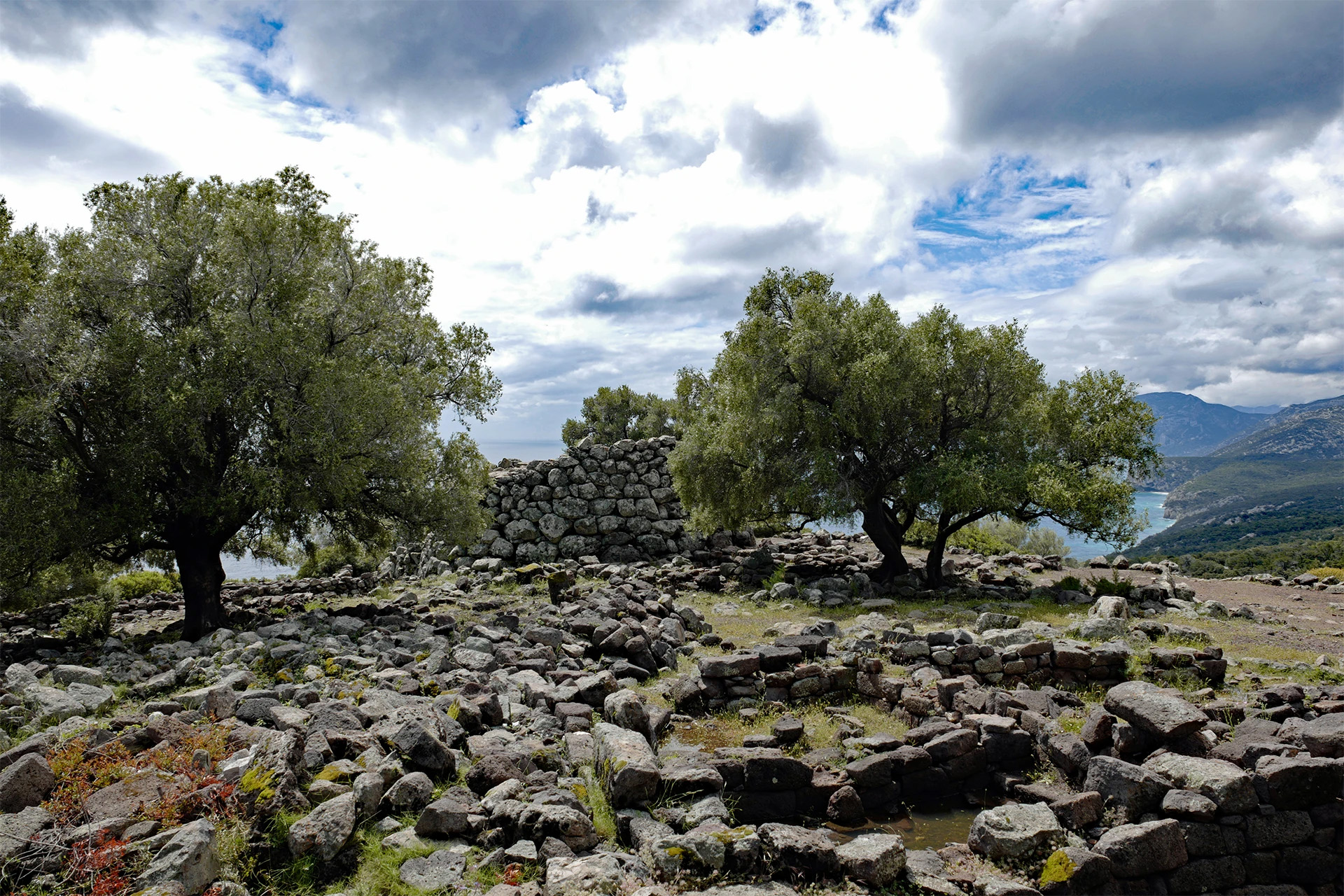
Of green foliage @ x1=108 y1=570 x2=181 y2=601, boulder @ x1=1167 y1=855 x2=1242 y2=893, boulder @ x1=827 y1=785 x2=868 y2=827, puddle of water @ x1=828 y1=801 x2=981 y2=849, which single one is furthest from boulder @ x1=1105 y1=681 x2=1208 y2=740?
green foliage @ x1=108 y1=570 x2=181 y2=601

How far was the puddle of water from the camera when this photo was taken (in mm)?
7484

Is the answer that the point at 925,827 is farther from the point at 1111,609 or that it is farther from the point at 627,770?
the point at 1111,609

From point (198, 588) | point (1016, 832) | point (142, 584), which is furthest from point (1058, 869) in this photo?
point (142, 584)

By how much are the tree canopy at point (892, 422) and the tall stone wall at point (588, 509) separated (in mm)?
5872

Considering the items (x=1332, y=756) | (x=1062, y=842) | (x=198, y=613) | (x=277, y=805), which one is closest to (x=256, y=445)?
(x=198, y=613)

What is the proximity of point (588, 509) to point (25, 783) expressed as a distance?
22.6 metres

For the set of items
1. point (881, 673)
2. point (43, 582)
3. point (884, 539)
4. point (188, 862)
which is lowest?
point (881, 673)

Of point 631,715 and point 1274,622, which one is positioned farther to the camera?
point 1274,622

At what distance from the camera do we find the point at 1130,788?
23.5 ft

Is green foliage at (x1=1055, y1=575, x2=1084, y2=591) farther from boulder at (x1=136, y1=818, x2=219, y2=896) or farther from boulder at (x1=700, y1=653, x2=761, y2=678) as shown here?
boulder at (x1=136, y1=818, x2=219, y2=896)

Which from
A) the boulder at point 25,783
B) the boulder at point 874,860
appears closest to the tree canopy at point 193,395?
the boulder at point 25,783

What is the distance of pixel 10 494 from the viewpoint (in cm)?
1361

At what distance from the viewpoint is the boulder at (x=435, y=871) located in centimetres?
595

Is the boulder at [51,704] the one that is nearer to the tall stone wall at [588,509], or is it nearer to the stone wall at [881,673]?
the stone wall at [881,673]
